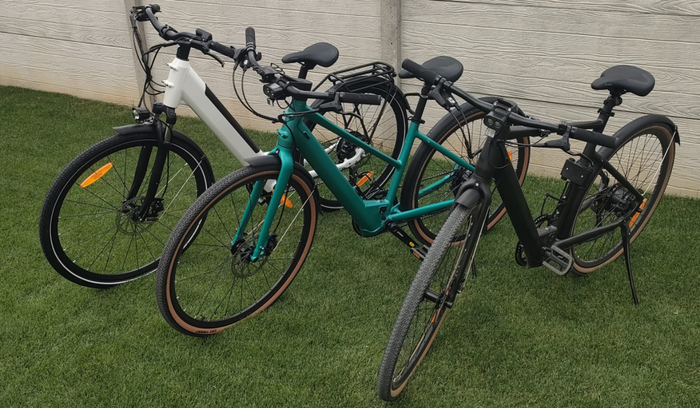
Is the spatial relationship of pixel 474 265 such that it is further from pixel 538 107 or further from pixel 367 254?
pixel 538 107

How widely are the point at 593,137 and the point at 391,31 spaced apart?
217 cm

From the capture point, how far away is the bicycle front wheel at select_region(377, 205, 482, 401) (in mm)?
2037

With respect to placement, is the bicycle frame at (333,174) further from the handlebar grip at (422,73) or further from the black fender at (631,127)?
the black fender at (631,127)

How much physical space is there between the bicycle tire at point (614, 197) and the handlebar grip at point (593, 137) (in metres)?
0.47

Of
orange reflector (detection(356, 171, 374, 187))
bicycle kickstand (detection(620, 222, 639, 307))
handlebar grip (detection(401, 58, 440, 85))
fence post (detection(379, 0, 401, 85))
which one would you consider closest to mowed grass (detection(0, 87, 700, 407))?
bicycle kickstand (detection(620, 222, 639, 307))

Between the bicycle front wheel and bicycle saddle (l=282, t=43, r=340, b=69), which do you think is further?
bicycle saddle (l=282, t=43, r=340, b=69)

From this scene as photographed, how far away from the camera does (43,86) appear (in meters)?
5.40

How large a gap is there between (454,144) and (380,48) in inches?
41.9

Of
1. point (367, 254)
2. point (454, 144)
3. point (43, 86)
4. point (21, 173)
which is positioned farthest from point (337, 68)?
point (43, 86)

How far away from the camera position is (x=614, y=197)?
2.76 meters

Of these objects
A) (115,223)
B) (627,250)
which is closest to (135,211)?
(115,223)

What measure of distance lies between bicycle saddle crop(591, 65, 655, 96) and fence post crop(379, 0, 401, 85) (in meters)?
1.72

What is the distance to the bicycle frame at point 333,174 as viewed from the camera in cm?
238

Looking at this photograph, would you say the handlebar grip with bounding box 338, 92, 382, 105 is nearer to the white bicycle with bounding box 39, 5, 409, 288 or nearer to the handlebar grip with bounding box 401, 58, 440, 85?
the white bicycle with bounding box 39, 5, 409, 288
